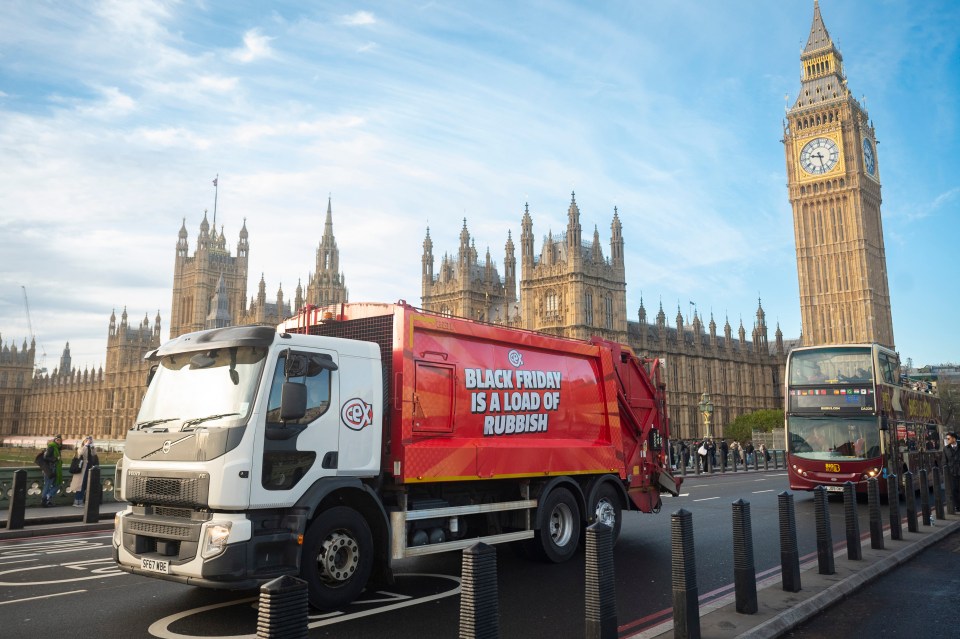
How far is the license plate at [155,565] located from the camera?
600cm

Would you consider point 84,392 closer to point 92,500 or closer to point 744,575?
point 92,500

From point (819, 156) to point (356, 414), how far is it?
8641 centimetres

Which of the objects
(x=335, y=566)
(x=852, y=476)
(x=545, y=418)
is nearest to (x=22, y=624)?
(x=335, y=566)

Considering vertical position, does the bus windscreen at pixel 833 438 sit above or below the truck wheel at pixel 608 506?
above

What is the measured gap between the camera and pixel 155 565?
6094 millimetres

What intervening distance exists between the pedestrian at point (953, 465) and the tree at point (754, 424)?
50879mm

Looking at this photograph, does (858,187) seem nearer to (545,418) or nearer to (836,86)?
(836,86)

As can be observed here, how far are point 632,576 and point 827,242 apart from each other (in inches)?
3266

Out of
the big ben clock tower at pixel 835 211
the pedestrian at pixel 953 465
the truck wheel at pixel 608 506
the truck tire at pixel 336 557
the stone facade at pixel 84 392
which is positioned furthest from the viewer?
the stone facade at pixel 84 392

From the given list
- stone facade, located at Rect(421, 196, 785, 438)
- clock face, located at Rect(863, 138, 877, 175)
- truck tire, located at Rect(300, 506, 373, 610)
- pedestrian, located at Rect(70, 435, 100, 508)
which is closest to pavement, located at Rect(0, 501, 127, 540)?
pedestrian, located at Rect(70, 435, 100, 508)

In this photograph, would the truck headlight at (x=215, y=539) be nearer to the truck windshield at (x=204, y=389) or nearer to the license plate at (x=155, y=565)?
the license plate at (x=155, y=565)

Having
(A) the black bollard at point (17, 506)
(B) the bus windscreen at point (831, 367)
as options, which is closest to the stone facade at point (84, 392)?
(A) the black bollard at point (17, 506)

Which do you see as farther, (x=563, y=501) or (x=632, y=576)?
(x=563, y=501)

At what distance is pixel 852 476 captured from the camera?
16109 mm
